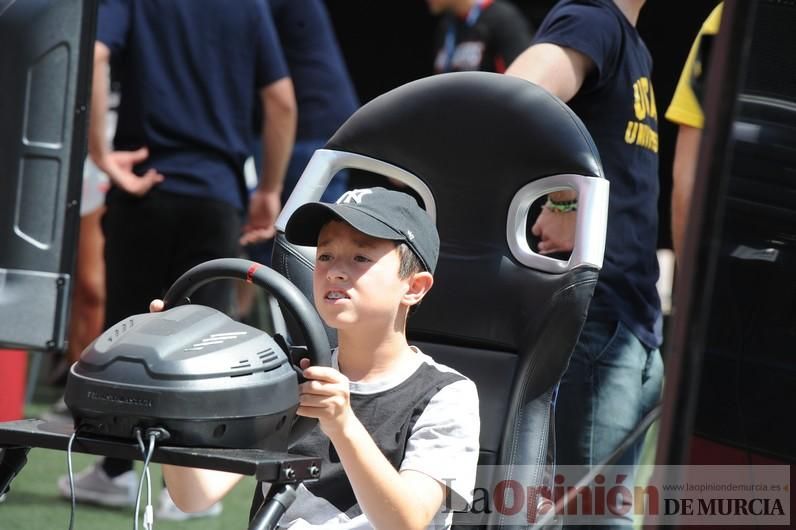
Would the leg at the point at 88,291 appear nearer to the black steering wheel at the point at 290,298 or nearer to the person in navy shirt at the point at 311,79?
the person in navy shirt at the point at 311,79

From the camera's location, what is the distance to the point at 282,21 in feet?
12.7

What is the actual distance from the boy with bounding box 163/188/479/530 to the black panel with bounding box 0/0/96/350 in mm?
472

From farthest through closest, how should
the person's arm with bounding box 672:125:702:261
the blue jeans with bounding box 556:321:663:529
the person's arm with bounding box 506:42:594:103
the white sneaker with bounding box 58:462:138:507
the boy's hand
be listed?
the white sneaker with bounding box 58:462:138:507, the person's arm with bounding box 672:125:702:261, the blue jeans with bounding box 556:321:663:529, the person's arm with bounding box 506:42:594:103, the boy's hand

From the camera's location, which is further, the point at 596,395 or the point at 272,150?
the point at 272,150

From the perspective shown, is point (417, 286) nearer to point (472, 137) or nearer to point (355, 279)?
point (355, 279)

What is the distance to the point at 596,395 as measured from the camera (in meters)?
2.36

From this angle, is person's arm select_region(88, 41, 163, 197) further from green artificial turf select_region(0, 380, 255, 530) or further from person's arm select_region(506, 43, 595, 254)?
person's arm select_region(506, 43, 595, 254)

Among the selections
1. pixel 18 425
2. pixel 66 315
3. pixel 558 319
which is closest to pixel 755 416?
pixel 558 319

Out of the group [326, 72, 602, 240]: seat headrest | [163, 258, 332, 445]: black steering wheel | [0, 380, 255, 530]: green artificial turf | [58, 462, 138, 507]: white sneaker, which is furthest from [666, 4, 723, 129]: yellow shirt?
[58, 462, 138, 507]: white sneaker

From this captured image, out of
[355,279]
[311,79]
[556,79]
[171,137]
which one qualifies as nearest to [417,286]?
[355,279]

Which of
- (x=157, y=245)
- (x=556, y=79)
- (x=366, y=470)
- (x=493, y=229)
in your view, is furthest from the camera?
(x=157, y=245)

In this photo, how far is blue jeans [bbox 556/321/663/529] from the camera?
2.36 meters

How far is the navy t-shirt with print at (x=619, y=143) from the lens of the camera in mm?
2346

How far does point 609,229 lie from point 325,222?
2.75 feet
